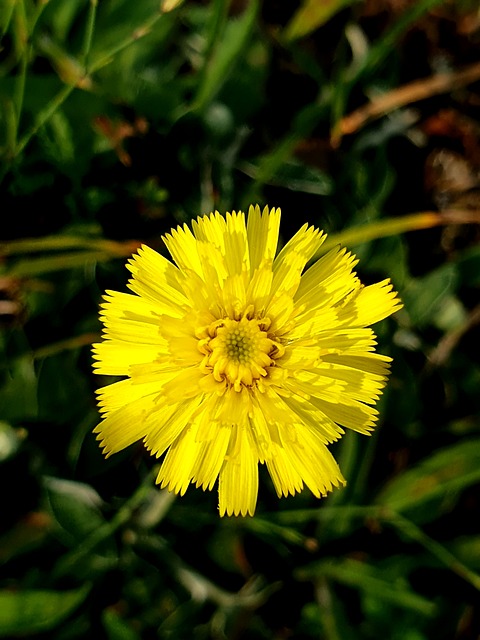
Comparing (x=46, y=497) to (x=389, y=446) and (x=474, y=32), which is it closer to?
(x=389, y=446)

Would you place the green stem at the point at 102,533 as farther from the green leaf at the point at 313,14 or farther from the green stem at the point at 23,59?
the green leaf at the point at 313,14

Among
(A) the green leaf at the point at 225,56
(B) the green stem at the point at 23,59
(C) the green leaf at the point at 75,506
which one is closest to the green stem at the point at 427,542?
(C) the green leaf at the point at 75,506

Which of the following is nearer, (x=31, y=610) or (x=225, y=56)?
(x=31, y=610)

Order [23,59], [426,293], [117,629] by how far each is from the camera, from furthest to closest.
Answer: [426,293] → [117,629] → [23,59]

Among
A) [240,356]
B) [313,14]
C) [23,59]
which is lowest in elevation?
[240,356]

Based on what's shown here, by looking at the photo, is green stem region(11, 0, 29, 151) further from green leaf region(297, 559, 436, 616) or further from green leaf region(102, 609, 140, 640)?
green leaf region(297, 559, 436, 616)

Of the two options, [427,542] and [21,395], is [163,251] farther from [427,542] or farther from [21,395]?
[427,542]

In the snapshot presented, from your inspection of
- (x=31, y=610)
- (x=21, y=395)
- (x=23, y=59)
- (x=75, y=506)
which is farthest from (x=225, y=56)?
(x=31, y=610)
